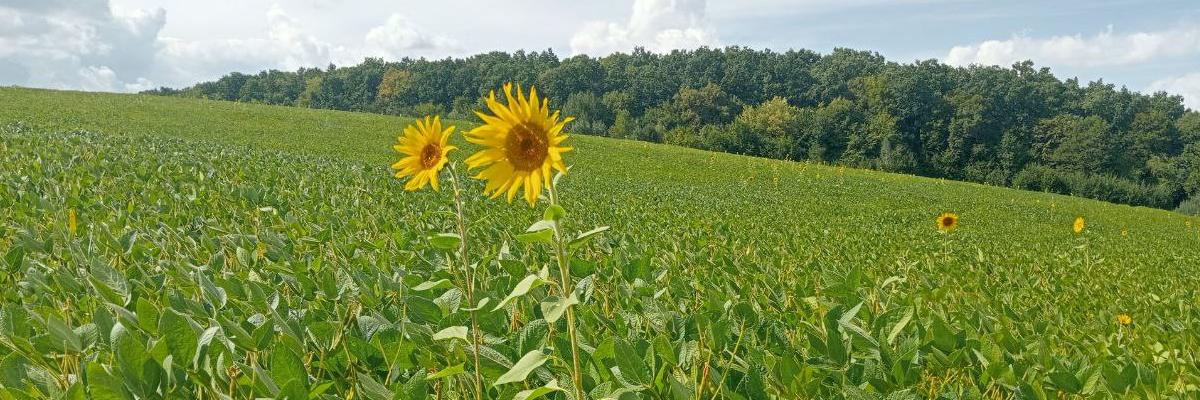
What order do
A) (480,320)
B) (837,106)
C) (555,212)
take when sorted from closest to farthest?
(555,212) → (480,320) → (837,106)

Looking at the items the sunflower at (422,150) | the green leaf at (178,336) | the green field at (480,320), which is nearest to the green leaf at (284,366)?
the green field at (480,320)

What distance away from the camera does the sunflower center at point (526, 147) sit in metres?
1.12

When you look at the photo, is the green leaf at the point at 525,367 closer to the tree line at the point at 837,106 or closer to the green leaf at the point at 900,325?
the green leaf at the point at 900,325

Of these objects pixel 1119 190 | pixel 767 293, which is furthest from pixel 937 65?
pixel 767 293

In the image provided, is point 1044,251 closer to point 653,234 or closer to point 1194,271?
point 1194,271

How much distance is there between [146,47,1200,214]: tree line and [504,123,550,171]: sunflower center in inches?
1988

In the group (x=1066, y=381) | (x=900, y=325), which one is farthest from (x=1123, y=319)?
(x=900, y=325)

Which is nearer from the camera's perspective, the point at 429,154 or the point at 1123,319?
the point at 429,154

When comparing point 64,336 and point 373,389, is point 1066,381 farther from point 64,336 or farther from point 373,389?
point 64,336

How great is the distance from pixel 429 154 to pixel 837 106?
78.0 m

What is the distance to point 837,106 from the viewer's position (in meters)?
74.3

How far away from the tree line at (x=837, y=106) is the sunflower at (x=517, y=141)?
50.5 m

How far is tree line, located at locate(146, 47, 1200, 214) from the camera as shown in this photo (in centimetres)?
6412

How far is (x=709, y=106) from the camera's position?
79938 mm
